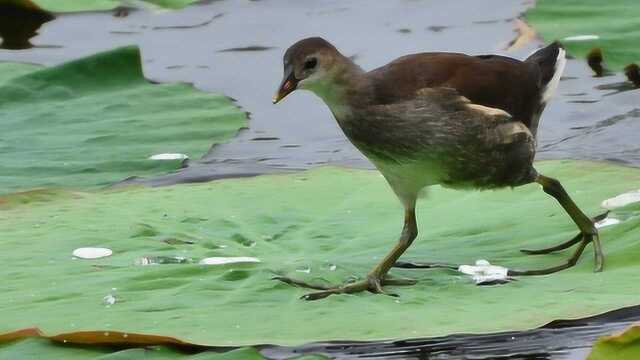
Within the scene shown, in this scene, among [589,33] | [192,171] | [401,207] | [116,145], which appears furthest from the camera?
[589,33]

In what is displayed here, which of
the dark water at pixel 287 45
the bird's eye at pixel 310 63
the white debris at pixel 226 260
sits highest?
the bird's eye at pixel 310 63

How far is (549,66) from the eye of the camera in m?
4.61

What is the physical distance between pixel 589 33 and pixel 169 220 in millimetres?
2503

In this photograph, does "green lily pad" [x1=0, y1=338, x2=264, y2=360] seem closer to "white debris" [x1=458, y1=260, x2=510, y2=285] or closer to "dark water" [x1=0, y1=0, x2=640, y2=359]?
"white debris" [x1=458, y1=260, x2=510, y2=285]

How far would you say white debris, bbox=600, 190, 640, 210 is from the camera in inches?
167

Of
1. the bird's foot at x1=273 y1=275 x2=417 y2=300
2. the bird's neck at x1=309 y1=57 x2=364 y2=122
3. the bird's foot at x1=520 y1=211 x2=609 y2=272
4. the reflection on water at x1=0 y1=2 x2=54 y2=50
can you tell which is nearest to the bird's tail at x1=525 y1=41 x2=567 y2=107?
the bird's foot at x1=520 y1=211 x2=609 y2=272

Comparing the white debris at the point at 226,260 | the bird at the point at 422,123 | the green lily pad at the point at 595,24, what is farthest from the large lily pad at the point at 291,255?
the green lily pad at the point at 595,24

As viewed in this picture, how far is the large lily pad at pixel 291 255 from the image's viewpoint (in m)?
3.41

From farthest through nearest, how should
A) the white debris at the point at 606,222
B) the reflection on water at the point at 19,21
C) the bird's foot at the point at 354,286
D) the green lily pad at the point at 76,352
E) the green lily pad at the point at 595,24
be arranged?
the reflection on water at the point at 19,21 → the green lily pad at the point at 595,24 → the white debris at the point at 606,222 → the bird's foot at the point at 354,286 → the green lily pad at the point at 76,352

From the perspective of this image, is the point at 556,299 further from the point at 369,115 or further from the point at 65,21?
the point at 65,21

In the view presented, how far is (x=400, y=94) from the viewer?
159 inches

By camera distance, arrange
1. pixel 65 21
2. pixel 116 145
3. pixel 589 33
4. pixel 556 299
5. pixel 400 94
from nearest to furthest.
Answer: pixel 556 299
pixel 400 94
pixel 116 145
pixel 589 33
pixel 65 21

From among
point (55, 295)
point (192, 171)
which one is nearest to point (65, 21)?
point (192, 171)

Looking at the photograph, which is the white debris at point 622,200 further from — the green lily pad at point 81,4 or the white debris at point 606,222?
the green lily pad at point 81,4
